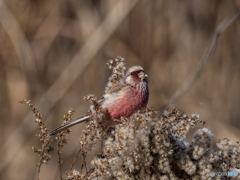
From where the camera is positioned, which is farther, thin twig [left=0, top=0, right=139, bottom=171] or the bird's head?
thin twig [left=0, top=0, right=139, bottom=171]

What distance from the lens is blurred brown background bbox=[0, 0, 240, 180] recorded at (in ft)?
14.6

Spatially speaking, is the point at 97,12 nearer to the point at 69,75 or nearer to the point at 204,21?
the point at 69,75

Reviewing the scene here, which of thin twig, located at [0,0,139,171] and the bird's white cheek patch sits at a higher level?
thin twig, located at [0,0,139,171]

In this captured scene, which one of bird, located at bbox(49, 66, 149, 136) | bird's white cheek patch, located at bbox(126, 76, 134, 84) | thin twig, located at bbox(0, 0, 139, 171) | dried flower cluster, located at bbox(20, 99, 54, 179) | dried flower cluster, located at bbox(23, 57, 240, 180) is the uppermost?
thin twig, located at bbox(0, 0, 139, 171)

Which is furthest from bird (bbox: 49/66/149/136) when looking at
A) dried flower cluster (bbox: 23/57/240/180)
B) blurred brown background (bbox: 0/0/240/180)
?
blurred brown background (bbox: 0/0/240/180)

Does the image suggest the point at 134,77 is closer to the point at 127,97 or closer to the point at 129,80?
the point at 129,80

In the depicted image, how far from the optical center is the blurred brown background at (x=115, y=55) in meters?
4.45

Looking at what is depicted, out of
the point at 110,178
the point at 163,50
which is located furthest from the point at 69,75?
the point at 110,178

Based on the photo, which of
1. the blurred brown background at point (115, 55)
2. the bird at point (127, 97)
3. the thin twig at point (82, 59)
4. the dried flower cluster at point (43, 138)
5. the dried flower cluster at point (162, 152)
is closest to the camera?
the dried flower cluster at point (162, 152)

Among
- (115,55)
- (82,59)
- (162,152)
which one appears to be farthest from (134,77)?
(115,55)

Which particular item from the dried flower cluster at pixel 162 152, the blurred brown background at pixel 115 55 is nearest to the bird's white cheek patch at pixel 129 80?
the dried flower cluster at pixel 162 152

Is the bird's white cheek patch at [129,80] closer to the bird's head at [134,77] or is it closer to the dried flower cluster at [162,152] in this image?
the bird's head at [134,77]

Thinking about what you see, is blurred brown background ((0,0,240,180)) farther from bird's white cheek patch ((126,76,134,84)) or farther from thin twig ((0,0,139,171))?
bird's white cheek patch ((126,76,134,84))

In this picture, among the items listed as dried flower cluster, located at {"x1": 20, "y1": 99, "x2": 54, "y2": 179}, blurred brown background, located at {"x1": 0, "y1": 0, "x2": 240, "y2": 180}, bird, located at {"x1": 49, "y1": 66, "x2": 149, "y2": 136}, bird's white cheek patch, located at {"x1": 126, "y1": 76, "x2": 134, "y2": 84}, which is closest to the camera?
dried flower cluster, located at {"x1": 20, "y1": 99, "x2": 54, "y2": 179}
